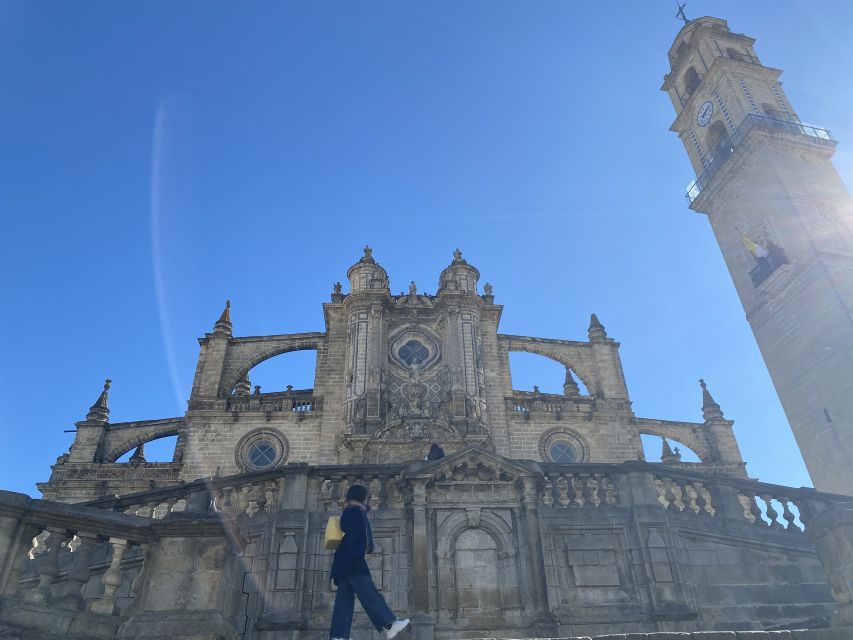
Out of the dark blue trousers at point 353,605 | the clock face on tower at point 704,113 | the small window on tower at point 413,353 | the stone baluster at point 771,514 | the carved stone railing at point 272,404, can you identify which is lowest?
the dark blue trousers at point 353,605

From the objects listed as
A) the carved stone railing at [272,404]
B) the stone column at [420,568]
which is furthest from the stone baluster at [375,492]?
the carved stone railing at [272,404]

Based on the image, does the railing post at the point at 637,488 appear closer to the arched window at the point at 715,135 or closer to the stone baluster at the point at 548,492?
the stone baluster at the point at 548,492

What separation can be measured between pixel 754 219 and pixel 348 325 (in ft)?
61.3

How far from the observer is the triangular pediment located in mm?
9633

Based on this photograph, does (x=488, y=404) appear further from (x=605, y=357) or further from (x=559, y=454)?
(x=605, y=357)

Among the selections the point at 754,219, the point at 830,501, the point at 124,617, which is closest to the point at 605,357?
the point at 754,219

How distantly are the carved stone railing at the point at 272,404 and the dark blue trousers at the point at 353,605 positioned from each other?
21.3 m

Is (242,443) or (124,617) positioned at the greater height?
(242,443)

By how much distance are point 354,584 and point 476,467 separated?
14.3ft

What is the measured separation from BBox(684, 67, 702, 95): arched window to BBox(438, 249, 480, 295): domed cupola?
16650mm

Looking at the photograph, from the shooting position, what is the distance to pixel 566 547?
938 centimetres

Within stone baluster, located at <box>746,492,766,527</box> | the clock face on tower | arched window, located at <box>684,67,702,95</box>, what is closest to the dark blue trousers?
stone baluster, located at <box>746,492,766,527</box>

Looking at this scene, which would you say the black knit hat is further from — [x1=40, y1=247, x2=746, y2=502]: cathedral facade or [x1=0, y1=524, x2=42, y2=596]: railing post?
[x1=40, y1=247, x2=746, y2=502]: cathedral facade

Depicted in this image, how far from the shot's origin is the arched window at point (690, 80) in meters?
35.2
